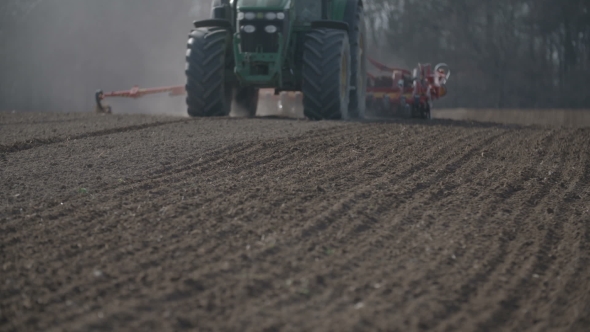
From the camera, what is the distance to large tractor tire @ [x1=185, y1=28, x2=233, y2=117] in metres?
14.0

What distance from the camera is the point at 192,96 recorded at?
1430cm

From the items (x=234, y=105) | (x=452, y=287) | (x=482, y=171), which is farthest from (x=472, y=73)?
(x=452, y=287)

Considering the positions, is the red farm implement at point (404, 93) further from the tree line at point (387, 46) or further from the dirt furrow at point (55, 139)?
the tree line at point (387, 46)

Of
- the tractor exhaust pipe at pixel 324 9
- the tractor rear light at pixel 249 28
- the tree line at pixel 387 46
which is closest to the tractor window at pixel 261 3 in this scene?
the tractor rear light at pixel 249 28

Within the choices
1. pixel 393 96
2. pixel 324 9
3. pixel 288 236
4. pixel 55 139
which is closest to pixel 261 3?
pixel 324 9

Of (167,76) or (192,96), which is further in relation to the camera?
(167,76)

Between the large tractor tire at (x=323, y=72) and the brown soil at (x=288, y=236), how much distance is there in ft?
10.4

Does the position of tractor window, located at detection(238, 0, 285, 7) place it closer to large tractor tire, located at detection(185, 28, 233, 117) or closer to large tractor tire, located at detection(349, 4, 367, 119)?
large tractor tire, located at detection(185, 28, 233, 117)

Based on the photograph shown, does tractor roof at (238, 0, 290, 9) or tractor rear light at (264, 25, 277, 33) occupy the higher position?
tractor roof at (238, 0, 290, 9)

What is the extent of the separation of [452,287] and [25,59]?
3270 centimetres

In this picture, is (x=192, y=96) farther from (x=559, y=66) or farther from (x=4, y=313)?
(x=559, y=66)

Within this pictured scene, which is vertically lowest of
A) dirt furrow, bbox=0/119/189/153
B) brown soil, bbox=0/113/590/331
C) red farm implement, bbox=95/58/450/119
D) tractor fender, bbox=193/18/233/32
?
brown soil, bbox=0/113/590/331

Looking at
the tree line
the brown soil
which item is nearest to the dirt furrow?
the brown soil

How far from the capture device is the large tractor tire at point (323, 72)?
13.5 meters
